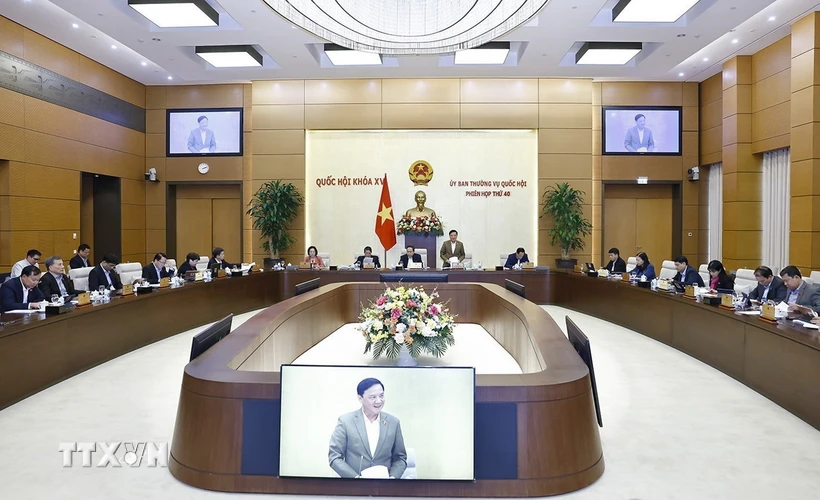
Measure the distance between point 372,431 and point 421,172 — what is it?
30.3 ft

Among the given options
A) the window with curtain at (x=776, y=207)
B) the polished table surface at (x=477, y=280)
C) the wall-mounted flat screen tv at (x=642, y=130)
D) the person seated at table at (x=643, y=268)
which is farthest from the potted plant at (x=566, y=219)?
the window with curtain at (x=776, y=207)

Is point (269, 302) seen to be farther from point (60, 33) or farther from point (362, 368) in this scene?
point (362, 368)

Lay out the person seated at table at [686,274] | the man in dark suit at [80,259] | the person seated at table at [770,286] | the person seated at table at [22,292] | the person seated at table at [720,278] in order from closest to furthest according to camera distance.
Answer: the person seated at table at [22,292] < the person seated at table at [770,286] < the person seated at table at [720,278] < the person seated at table at [686,274] < the man in dark suit at [80,259]

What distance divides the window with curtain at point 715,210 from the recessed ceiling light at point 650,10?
15.0ft

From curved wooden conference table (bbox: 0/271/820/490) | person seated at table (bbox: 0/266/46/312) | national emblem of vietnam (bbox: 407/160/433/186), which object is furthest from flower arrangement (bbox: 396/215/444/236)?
person seated at table (bbox: 0/266/46/312)

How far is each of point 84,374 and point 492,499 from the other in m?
4.10

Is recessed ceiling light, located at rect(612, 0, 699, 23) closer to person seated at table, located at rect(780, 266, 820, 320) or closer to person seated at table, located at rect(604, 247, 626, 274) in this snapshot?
person seated at table, located at rect(604, 247, 626, 274)

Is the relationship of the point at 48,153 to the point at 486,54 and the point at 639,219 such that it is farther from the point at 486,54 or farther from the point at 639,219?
the point at 639,219

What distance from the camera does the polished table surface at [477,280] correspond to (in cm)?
383

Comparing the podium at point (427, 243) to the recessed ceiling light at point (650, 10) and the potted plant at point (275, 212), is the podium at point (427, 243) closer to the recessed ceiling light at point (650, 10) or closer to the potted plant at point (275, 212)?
the potted plant at point (275, 212)

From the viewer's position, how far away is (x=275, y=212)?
419 inches

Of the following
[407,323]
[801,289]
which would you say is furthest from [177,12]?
[801,289]

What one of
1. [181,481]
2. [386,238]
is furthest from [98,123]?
[181,481]

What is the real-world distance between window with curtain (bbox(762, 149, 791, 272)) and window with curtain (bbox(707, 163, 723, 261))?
1.36m
